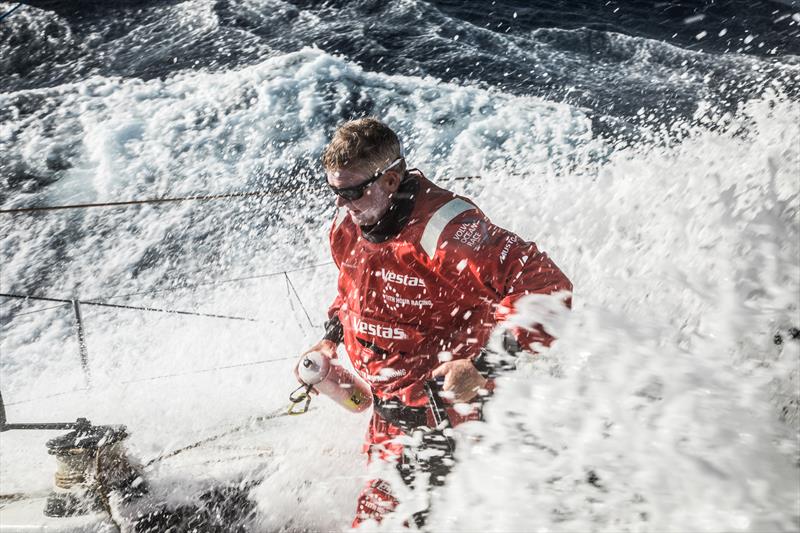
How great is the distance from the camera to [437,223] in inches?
70.7

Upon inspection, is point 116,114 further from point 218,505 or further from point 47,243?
point 218,505

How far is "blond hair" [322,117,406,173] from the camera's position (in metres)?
1.82

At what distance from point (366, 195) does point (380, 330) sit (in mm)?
479

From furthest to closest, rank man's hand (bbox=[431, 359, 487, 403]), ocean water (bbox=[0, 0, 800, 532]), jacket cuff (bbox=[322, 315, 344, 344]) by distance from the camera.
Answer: jacket cuff (bbox=[322, 315, 344, 344]) < man's hand (bbox=[431, 359, 487, 403]) < ocean water (bbox=[0, 0, 800, 532])

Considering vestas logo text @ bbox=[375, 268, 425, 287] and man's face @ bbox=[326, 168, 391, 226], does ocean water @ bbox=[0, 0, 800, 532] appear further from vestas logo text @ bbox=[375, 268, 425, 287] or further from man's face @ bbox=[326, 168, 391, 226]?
man's face @ bbox=[326, 168, 391, 226]

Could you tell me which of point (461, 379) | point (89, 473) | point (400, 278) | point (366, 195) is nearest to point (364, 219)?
point (366, 195)

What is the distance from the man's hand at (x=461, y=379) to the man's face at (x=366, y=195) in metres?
0.54

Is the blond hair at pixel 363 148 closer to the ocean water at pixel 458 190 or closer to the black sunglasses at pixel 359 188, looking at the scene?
the black sunglasses at pixel 359 188

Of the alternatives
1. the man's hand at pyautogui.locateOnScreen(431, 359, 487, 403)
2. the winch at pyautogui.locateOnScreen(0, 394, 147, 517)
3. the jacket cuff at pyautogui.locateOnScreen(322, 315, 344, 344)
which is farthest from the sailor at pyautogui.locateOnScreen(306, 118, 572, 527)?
the winch at pyautogui.locateOnScreen(0, 394, 147, 517)

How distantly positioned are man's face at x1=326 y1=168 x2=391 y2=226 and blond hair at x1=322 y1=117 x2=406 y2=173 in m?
0.02

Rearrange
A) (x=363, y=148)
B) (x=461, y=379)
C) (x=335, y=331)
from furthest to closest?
(x=335, y=331) → (x=363, y=148) → (x=461, y=379)

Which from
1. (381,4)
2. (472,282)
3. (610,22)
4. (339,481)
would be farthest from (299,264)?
(610,22)

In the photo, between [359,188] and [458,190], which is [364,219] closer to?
[359,188]

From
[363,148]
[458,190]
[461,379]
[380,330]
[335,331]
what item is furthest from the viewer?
[458,190]
